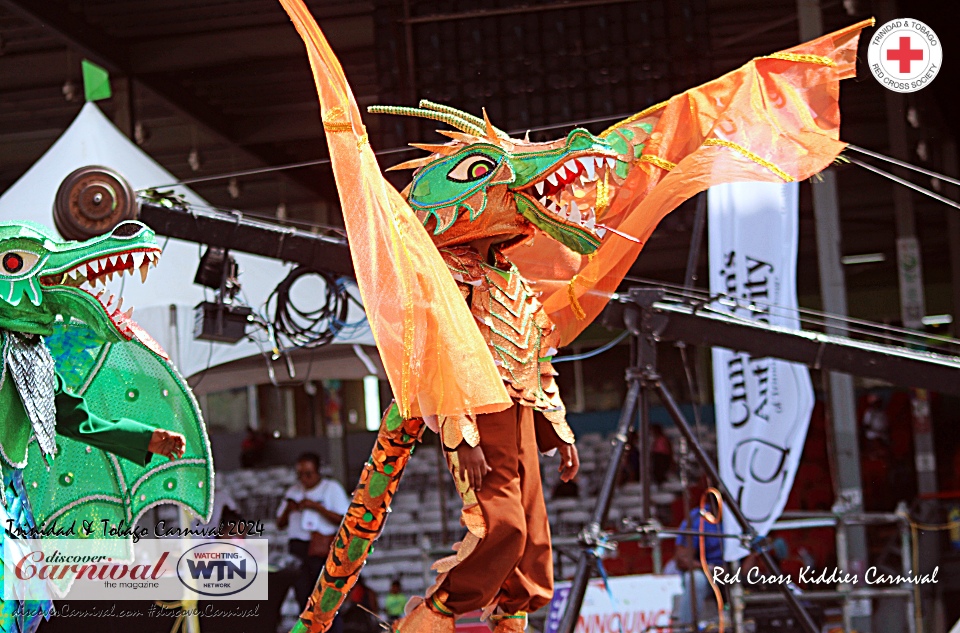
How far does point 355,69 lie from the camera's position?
7367 mm

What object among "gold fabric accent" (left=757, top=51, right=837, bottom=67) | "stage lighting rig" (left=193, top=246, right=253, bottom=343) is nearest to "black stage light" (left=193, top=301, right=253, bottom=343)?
"stage lighting rig" (left=193, top=246, right=253, bottom=343)

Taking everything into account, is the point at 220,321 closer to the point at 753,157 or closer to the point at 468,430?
the point at 468,430

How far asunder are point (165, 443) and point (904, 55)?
133 inches

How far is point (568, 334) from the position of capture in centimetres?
410

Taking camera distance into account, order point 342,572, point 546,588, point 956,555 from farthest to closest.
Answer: point 956,555
point 342,572
point 546,588

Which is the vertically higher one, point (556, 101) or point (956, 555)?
point (556, 101)

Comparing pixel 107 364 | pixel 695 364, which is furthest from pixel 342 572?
pixel 695 364

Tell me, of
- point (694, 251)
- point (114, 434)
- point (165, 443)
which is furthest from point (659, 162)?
point (114, 434)

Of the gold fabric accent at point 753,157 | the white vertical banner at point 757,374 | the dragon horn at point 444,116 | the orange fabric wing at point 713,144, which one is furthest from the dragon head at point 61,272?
the white vertical banner at point 757,374

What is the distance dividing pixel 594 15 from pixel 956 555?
4.37m

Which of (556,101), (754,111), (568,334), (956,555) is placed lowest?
(956,555)

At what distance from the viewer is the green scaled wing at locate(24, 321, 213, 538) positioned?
11.9ft

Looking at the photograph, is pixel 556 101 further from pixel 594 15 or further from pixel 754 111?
pixel 754 111

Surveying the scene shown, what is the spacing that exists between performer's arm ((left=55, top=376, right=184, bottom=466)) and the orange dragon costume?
2.15ft
